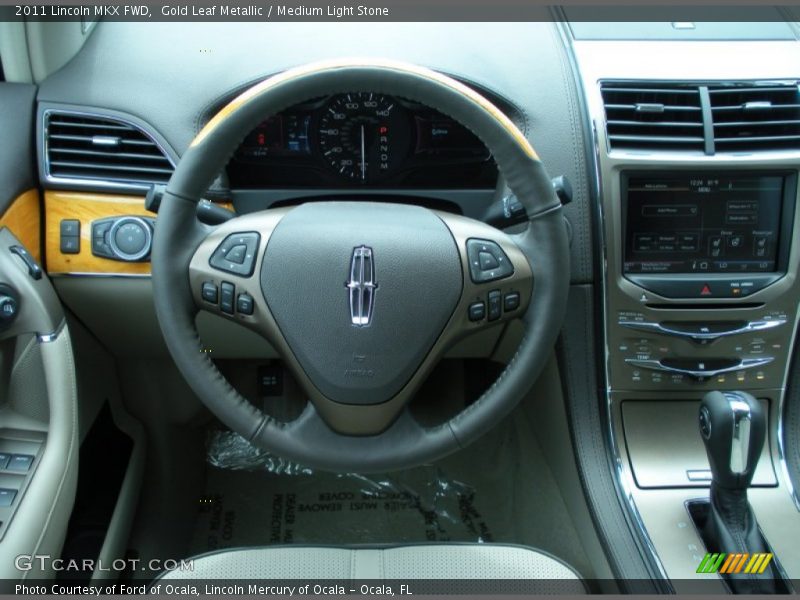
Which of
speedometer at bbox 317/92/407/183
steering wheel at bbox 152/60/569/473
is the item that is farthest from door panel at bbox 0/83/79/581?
speedometer at bbox 317/92/407/183

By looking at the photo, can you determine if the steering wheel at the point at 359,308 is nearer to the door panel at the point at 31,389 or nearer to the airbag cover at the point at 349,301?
the airbag cover at the point at 349,301

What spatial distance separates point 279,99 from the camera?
0.99 m

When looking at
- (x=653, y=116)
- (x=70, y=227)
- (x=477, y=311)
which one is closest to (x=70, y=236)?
(x=70, y=227)

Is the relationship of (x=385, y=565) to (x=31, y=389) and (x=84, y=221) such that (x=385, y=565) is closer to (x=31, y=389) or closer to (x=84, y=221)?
(x=31, y=389)

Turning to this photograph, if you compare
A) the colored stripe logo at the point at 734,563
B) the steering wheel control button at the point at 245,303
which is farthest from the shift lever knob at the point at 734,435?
the steering wheel control button at the point at 245,303

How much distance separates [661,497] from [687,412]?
19 cm

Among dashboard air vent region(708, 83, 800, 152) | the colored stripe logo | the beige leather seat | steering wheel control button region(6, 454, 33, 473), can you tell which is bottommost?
the colored stripe logo

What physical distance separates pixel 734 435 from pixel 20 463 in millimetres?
1213

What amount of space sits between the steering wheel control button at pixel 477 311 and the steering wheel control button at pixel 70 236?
790 millimetres

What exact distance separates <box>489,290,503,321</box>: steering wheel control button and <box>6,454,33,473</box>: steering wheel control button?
0.81 meters

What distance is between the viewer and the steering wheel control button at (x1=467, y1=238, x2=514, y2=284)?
1.11 metres

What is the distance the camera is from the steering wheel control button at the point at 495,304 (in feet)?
3.66

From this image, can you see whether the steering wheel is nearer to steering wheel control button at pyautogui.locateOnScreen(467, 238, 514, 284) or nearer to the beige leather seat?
steering wheel control button at pyautogui.locateOnScreen(467, 238, 514, 284)

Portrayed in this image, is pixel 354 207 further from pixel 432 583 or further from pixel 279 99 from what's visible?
pixel 432 583
